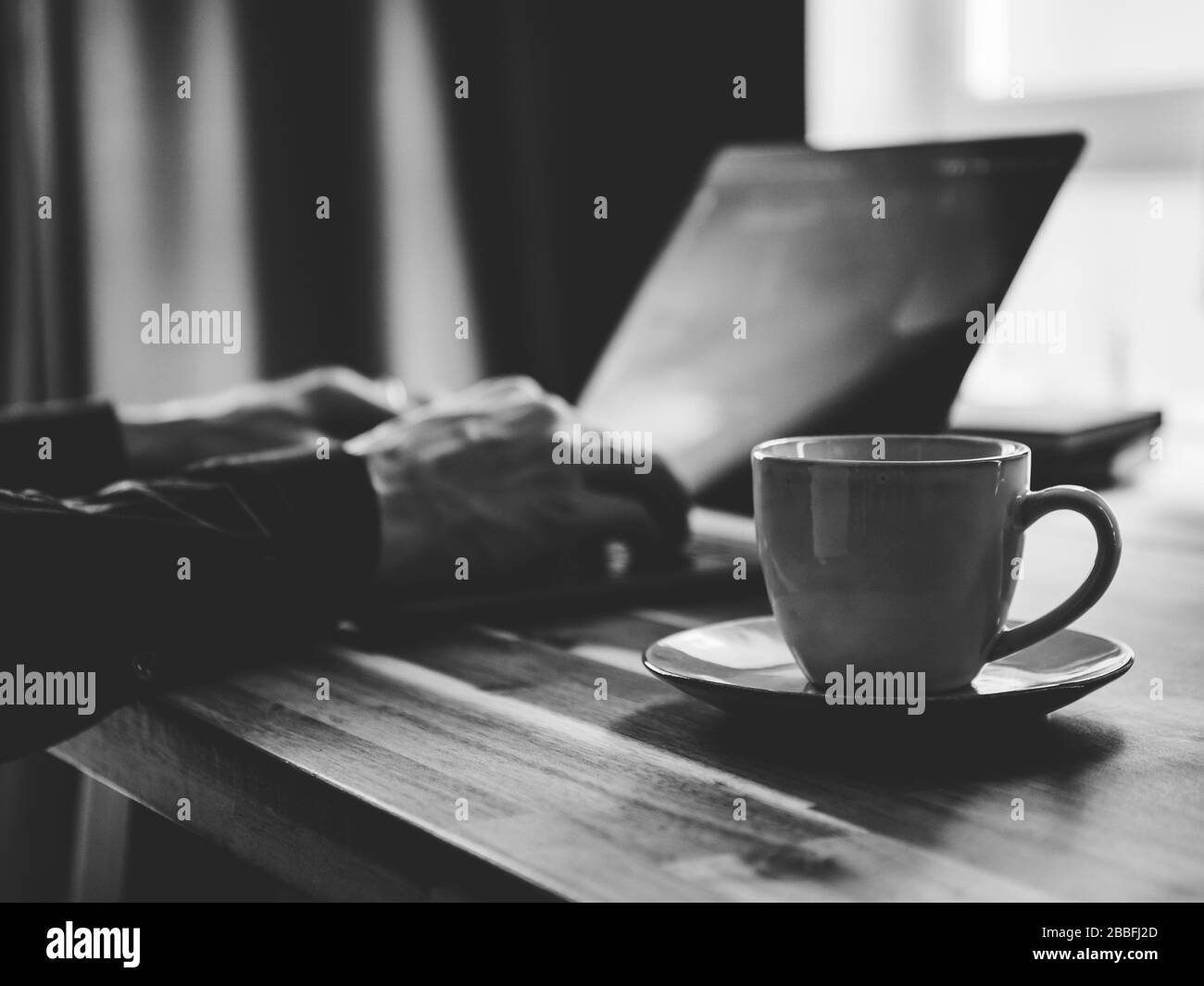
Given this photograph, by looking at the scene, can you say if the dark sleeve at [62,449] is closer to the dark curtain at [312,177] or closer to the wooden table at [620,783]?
the wooden table at [620,783]

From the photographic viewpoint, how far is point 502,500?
798 millimetres

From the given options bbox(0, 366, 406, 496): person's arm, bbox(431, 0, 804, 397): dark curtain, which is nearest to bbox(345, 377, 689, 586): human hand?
bbox(0, 366, 406, 496): person's arm

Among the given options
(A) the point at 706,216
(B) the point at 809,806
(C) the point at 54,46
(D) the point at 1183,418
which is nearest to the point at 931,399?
(A) the point at 706,216

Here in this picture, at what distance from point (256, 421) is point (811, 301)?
441mm

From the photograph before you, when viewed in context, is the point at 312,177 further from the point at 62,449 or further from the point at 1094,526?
the point at 1094,526

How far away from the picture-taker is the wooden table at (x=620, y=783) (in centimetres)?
41

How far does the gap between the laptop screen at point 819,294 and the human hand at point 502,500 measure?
0.19 m

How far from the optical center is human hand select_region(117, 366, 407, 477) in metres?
1.00

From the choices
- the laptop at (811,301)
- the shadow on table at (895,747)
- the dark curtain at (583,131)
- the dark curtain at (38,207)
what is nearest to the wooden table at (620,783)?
the shadow on table at (895,747)

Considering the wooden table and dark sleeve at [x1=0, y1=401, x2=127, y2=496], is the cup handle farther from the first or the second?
dark sleeve at [x1=0, y1=401, x2=127, y2=496]

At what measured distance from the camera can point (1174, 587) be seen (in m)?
0.81

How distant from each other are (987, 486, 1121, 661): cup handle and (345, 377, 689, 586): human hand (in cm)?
33

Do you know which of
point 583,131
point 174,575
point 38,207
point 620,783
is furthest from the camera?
point 583,131

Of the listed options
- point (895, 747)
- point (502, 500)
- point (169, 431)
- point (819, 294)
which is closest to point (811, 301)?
point (819, 294)
